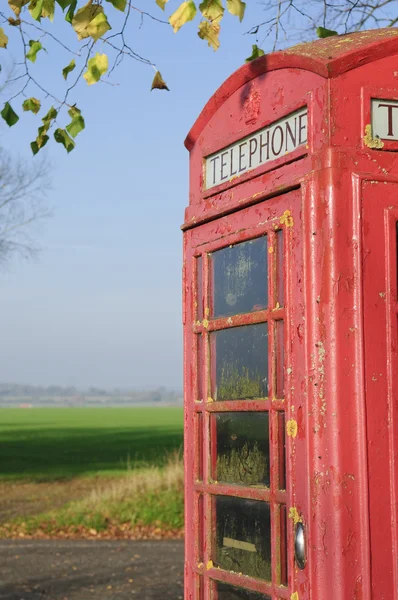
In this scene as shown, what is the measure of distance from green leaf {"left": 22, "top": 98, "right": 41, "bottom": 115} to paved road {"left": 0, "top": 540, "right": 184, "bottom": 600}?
4618mm

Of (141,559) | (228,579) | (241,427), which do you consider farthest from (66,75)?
(141,559)

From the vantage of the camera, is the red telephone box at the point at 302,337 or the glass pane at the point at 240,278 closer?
the red telephone box at the point at 302,337

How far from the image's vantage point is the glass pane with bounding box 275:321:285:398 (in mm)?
3318

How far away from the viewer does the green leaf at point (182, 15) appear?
439cm

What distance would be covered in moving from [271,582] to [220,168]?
1.65 meters

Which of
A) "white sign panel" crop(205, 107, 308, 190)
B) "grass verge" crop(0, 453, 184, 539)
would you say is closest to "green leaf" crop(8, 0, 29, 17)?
"white sign panel" crop(205, 107, 308, 190)

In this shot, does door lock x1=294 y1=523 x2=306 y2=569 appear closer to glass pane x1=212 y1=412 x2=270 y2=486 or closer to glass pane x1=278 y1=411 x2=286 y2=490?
glass pane x1=278 y1=411 x2=286 y2=490

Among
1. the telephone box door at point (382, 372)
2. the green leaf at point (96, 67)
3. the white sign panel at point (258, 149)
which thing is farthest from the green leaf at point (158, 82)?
the telephone box door at point (382, 372)

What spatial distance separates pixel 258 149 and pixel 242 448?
115 centimetres

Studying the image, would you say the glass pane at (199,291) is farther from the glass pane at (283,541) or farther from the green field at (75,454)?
the green field at (75,454)

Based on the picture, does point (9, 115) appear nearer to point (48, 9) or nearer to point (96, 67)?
point (96, 67)

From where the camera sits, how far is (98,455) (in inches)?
1342

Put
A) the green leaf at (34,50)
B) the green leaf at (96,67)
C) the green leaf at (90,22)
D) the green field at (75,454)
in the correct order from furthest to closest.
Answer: the green field at (75,454) → the green leaf at (34,50) → the green leaf at (96,67) → the green leaf at (90,22)

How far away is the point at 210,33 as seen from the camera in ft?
15.7
